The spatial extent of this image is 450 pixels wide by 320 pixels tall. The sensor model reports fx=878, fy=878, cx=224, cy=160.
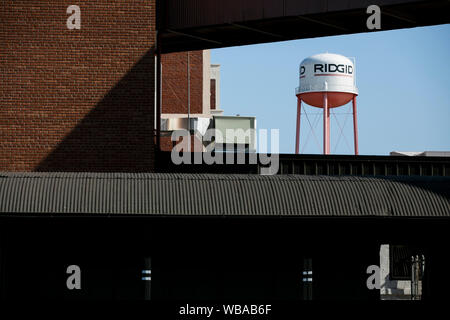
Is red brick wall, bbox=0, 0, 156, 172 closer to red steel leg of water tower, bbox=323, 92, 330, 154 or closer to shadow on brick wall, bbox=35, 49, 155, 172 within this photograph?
shadow on brick wall, bbox=35, 49, 155, 172

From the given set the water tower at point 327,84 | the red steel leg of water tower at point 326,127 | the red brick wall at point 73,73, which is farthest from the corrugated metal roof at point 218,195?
the water tower at point 327,84

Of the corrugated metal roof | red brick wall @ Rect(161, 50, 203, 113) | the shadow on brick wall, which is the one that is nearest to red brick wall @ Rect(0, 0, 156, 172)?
the shadow on brick wall

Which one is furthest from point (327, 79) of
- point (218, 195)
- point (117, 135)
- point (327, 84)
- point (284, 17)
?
point (218, 195)

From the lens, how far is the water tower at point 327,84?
58.5 m

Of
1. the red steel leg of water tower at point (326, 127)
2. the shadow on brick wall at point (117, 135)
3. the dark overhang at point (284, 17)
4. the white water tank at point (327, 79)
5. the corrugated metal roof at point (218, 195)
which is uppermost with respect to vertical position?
the white water tank at point (327, 79)

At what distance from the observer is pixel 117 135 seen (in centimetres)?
2652

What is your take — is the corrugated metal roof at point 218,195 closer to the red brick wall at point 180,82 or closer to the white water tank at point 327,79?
the red brick wall at point 180,82

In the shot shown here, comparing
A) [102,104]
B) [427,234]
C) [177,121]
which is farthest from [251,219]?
[177,121]

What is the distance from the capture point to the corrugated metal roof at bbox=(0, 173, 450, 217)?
21500mm

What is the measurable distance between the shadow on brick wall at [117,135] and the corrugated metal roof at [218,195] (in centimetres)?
363

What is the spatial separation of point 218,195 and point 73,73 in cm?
723

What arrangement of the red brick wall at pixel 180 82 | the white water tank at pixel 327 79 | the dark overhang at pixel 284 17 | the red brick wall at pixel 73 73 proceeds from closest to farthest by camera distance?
the red brick wall at pixel 73 73 → the dark overhang at pixel 284 17 → the red brick wall at pixel 180 82 → the white water tank at pixel 327 79

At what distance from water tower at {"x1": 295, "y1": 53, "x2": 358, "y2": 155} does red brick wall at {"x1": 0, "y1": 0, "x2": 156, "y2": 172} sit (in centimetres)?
3284
